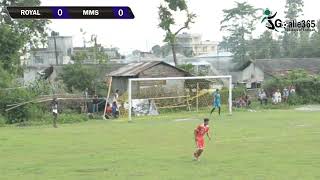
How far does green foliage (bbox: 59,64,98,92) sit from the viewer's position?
48688mm

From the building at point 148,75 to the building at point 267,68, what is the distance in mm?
21542

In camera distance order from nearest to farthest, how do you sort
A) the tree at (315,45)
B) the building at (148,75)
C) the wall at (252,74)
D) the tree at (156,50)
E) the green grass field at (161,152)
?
the green grass field at (161,152) → the building at (148,75) → the wall at (252,74) → the tree at (315,45) → the tree at (156,50)

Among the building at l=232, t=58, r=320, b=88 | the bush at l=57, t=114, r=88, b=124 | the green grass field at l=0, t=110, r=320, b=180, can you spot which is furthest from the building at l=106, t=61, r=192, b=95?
the building at l=232, t=58, r=320, b=88

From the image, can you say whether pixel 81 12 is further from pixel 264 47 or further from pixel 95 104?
pixel 264 47

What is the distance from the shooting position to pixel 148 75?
49125mm

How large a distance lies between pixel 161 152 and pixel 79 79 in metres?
28.3

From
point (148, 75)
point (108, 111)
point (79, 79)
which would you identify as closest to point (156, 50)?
point (148, 75)

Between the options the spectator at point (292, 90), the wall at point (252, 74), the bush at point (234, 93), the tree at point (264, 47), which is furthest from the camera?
the tree at point (264, 47)

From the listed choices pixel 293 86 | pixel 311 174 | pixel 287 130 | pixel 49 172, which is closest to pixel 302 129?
pixel 287 130

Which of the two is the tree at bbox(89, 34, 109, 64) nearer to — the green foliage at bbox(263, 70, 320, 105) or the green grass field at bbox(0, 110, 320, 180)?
the green foliage at bbox(263, 70, 320, 105)

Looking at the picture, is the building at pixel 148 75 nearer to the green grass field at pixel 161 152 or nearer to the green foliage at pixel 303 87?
the green foliage at pixel 303 87

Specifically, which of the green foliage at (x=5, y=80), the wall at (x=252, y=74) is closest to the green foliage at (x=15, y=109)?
the green foliage at (x=5, y=80)

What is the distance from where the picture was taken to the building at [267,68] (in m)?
70.8

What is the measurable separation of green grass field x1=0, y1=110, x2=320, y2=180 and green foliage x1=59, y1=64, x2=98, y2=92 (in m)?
15.2
